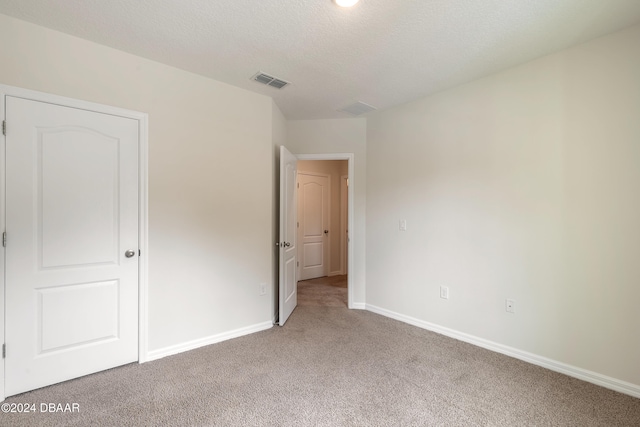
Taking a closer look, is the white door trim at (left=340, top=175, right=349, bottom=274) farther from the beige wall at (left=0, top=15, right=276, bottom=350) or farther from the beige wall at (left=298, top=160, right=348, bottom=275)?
→ the beige wall at (left=0, top=15, right=276, bottom=350)

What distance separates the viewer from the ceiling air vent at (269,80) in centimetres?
259

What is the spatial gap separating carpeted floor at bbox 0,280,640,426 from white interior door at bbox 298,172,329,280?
2.73 meters

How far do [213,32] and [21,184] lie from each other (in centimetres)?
166

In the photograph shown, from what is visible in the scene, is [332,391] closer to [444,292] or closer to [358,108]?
[444,292]

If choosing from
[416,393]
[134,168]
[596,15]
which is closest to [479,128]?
[596,15]

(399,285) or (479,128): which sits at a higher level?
(479,128)

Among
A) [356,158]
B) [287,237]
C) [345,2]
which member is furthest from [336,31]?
[287,237]

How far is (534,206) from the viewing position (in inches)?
91.8

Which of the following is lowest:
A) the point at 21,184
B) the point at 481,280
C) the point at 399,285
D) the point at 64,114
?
the point at 399,285

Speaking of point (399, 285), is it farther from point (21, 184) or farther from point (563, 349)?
point (21, 184)

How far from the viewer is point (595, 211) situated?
6.75 feet

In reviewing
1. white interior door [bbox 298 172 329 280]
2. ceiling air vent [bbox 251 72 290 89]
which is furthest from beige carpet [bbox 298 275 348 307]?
ceiling air vent [bbox 251 72 290 89]

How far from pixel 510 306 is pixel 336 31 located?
2.66 meters

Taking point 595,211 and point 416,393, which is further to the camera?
point 595,211
